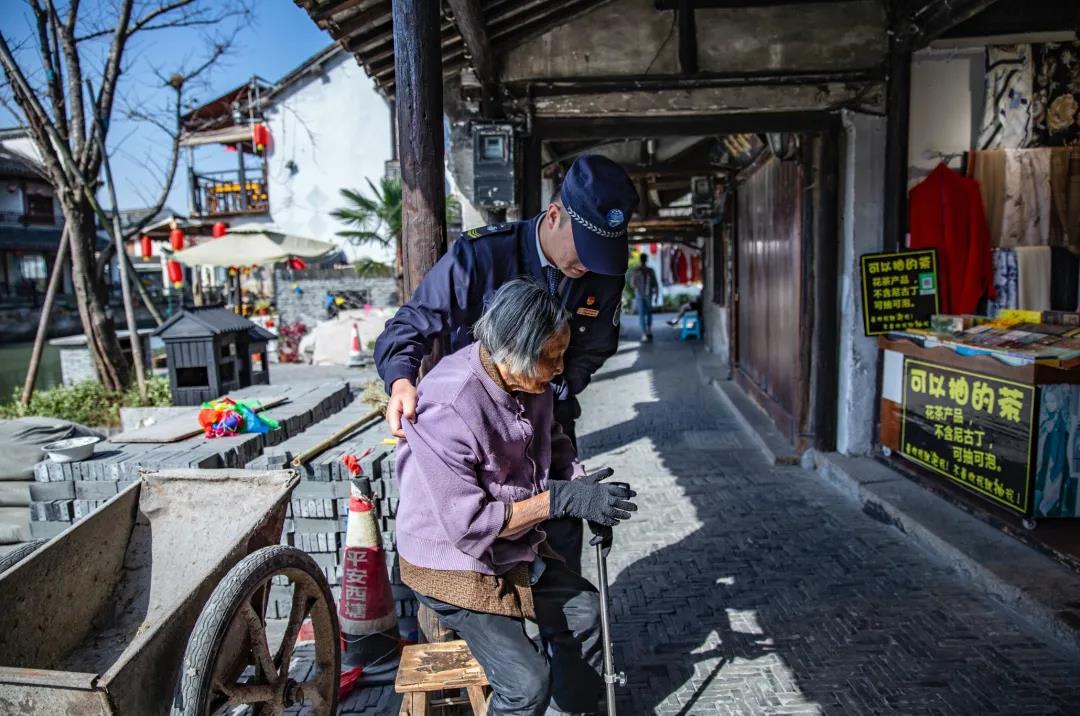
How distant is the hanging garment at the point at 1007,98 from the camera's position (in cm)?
566

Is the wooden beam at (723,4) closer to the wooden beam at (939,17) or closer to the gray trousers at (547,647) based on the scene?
the wooden beam at (939,17)

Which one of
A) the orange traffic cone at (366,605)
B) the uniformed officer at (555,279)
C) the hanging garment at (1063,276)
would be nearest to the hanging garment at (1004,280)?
the hanging garment at (1063,276)

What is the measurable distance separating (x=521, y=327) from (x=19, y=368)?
26950 mm

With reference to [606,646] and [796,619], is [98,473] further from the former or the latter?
[796,619]

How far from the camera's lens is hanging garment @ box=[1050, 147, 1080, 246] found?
18.3 ft

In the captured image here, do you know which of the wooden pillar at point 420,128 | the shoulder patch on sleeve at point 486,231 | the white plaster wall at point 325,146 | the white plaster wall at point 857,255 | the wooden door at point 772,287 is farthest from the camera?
the white plaster wall at point 325,146

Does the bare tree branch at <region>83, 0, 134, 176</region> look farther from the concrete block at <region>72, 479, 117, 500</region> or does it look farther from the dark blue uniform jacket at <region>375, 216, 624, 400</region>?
the dark blue uniform jacket at <region>375, 216, 624, 400</region>

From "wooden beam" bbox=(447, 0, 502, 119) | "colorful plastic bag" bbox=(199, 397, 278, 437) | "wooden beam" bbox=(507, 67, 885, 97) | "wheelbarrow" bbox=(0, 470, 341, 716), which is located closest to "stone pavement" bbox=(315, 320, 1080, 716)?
"wheelbarrow" bbox=(0, 470, 341, 716)

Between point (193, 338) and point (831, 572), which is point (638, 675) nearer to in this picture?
point (831, 572)

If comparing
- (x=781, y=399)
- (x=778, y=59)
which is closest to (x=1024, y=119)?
(x=778, y=59)

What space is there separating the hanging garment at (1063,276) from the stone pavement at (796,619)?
243 centimetres

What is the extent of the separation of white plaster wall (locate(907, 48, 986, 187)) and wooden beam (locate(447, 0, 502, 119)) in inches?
141

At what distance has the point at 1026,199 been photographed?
5.69 m

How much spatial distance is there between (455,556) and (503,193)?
442 cm
